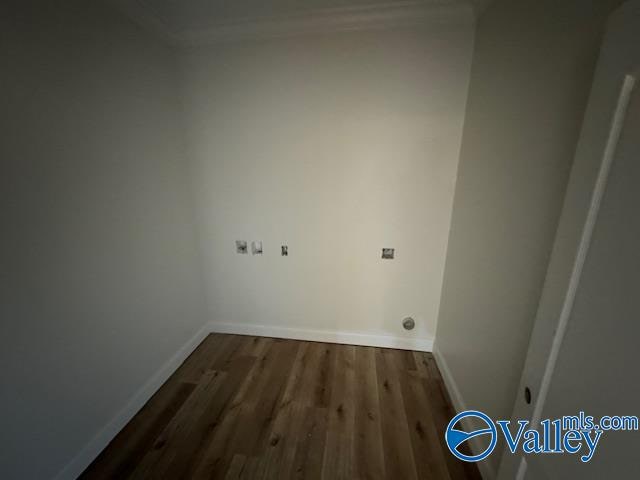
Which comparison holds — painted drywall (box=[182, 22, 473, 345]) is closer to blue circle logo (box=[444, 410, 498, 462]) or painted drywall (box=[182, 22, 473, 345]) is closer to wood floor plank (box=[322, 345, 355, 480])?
wood floor plank (box=[322, 345, 355, 480])

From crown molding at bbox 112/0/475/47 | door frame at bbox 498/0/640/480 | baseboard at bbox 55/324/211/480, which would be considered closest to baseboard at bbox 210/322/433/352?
baseboard at bbox 55/324/211/480

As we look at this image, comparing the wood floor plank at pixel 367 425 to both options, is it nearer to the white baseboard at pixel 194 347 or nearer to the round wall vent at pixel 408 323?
the white baseboard at pixel 194 347

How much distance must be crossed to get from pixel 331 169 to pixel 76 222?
1.46m

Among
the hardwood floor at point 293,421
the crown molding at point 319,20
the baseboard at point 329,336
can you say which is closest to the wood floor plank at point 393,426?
the hardwood floor at point 293,421

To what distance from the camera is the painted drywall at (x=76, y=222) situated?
3.14ft

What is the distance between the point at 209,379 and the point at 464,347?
1752mm

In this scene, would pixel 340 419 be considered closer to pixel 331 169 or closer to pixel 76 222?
pixel 331 169

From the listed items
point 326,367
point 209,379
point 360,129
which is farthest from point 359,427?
point 360,129

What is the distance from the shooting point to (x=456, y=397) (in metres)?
1.53

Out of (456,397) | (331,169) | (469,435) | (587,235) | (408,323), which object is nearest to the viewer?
(587,235)

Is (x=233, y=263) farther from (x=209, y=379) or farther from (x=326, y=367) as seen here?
(x=326, y=367)

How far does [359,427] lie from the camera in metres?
1.42

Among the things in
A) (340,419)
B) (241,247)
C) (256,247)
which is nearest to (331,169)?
(256,247)

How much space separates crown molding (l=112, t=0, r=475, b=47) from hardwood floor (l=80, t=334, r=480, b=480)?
2.34 meters
